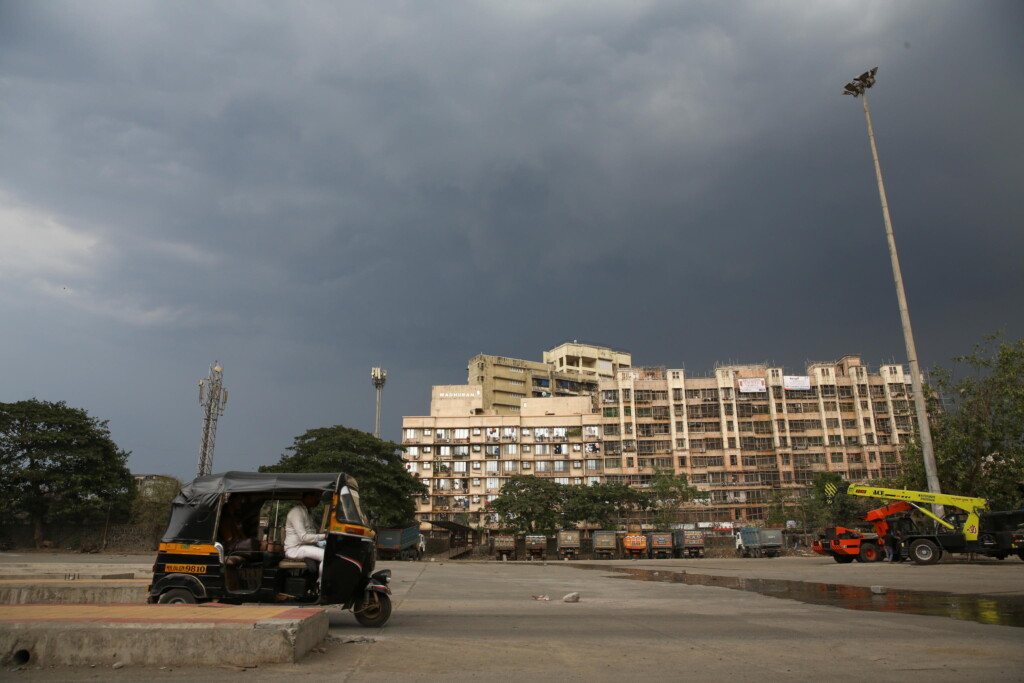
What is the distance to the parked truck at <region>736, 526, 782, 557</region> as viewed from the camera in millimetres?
49375

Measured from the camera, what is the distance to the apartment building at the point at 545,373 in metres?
107

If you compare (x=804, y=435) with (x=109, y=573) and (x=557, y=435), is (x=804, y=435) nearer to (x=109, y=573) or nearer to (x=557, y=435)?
(x=557, y=435)

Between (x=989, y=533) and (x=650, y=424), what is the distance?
59380 millimetres

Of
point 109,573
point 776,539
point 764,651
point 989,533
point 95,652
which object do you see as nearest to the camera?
point 95,652

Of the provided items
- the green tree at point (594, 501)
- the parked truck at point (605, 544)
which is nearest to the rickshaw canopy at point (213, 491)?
the parked truck at point (605, 544)

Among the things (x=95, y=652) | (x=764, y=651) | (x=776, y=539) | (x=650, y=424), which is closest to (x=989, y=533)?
(x=776, y=539)

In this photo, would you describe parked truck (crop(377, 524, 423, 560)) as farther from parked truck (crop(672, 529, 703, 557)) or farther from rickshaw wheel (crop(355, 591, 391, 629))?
rickshaw wheel (crop(355, 591, 391, 629))

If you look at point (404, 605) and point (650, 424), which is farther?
point (650, 424)

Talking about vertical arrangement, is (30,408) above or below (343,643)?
above

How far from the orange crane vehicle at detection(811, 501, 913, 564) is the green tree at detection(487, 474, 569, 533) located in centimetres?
3253

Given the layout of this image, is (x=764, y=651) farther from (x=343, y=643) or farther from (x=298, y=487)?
(x=298, y=487)

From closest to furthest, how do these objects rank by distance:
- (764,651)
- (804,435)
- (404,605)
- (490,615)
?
1. (764,651)
2. (490,615)
3. (404,605)
4. (804,435)

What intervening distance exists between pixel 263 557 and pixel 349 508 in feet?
5.23

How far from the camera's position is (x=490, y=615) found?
11.7 metres
